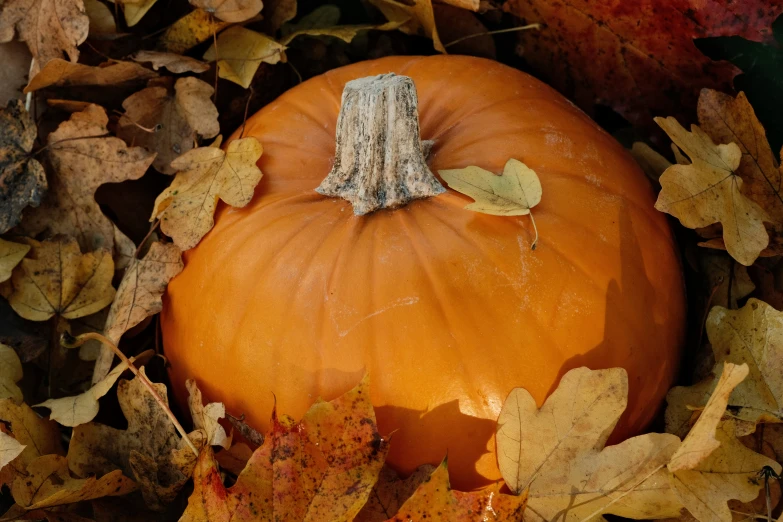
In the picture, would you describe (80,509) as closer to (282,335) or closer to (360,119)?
(282,335)

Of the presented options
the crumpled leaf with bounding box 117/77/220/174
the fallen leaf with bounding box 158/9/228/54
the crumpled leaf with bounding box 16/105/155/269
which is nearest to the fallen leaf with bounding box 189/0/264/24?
the fallen leaf with bounding box 158/9/228/54

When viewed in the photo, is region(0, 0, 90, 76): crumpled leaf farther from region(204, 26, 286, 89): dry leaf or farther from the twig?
the twig

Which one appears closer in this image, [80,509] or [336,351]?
[336,351]

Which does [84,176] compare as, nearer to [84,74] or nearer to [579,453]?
[84,74]

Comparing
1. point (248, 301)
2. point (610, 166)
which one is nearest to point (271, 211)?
point (248, 301)

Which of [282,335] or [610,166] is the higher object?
[610,166]

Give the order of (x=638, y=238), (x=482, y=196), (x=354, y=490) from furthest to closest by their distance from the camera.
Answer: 1. (x=638, y=238)
2. (x=482, y=196)
3. (x=354, y=490)

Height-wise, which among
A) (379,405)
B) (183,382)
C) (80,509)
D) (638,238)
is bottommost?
(80,509)
